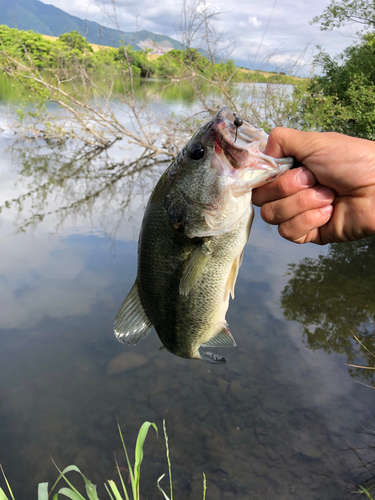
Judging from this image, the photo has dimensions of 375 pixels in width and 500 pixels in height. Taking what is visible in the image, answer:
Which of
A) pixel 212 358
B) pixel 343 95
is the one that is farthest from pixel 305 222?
pixel 343 95

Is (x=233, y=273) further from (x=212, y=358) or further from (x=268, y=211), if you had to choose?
(x=212, y=358)

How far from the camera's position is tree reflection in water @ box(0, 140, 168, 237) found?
985cm

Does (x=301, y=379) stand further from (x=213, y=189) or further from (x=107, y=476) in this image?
(x=213, y=189)

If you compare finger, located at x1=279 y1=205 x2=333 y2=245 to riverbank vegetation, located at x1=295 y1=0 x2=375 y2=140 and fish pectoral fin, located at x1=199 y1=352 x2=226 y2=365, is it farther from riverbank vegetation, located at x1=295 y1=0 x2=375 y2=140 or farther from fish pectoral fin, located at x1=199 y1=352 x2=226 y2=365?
riverbank vegetation, located at x1=295 y1=0 x2=375 y2=140

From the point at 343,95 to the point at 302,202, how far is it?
45.1 ft

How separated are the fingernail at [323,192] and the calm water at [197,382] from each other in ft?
10.0

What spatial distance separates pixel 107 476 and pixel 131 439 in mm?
471

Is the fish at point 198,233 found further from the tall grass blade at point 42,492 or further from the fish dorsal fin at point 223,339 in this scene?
the tall grass blade at point 42,492

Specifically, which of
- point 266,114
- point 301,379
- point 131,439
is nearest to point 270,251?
point 301,379

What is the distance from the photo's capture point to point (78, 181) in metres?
12.5

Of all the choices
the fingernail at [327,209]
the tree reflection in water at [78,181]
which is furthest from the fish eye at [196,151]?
the tree reflection in water at [78,181]

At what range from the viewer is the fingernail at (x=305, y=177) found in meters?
1.81

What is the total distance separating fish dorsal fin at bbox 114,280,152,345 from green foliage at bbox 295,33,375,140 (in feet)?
36.2

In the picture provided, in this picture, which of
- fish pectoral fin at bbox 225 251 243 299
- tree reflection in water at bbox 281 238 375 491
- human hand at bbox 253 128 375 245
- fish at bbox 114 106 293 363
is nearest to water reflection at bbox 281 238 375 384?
tree reflection in water at bbox 281 238 375 491
